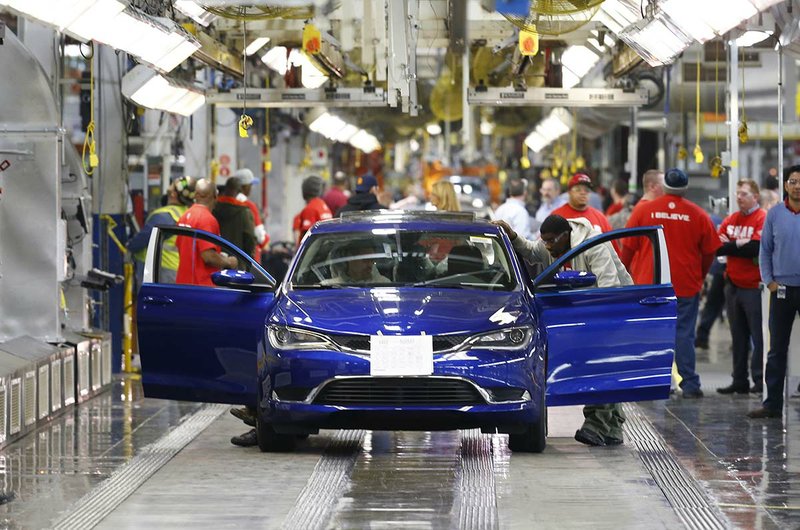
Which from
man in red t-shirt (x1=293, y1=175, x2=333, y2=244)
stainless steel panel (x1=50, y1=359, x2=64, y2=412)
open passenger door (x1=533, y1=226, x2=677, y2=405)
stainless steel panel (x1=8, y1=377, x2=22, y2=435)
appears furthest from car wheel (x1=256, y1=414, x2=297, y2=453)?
man in red t-shirt (x1=293, y1=175, x2=333, y2=244)

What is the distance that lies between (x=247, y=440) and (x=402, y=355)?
1.68m

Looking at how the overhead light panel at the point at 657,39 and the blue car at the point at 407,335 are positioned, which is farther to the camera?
the overhead light panel at the point at 657,39

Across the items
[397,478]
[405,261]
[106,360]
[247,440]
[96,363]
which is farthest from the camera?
[106,360]

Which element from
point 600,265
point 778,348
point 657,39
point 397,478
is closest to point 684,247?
point 778,348

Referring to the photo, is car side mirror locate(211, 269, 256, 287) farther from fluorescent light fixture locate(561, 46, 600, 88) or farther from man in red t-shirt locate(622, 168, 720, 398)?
fluorescent light fixture locate(561, 46, 600, 88)

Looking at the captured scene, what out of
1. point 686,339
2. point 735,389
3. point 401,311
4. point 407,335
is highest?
point 401,311

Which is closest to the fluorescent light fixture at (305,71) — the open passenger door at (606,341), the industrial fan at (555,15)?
the industrial fan at (555,15)

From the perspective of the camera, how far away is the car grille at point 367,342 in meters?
8.50

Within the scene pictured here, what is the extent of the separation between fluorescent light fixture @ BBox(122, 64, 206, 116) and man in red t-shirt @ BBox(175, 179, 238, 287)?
1189 mm

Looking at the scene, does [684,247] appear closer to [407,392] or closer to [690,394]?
[690,394]

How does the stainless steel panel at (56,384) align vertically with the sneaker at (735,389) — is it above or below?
above

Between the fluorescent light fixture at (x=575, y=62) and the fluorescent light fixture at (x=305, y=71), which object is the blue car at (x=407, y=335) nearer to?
the fluorescent light fixture at (x=305, y=71)

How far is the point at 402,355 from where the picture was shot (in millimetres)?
8453

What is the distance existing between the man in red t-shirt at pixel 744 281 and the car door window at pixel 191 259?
4.18m
